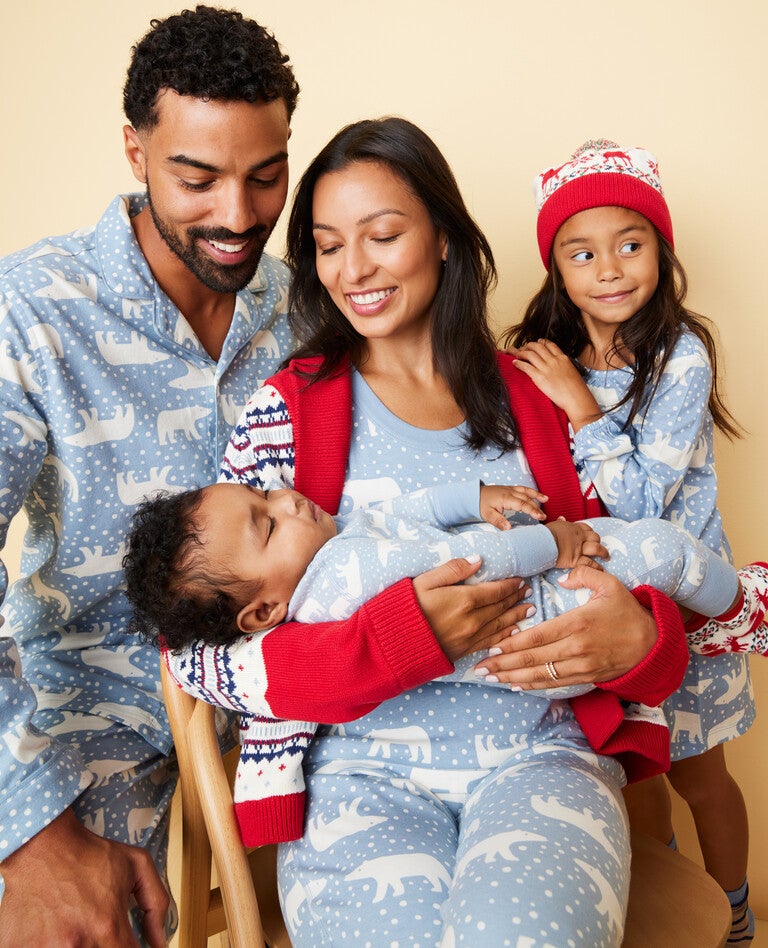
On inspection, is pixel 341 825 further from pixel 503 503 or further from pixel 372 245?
pixel 372 245

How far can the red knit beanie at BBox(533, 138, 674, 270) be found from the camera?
192 cm

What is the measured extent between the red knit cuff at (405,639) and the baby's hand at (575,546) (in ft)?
0.95

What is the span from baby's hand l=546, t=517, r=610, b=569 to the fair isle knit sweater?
101 mm

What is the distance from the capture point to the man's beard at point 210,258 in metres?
1.86

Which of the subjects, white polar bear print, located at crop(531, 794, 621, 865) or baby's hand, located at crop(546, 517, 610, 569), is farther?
baby's hand, located at crop(546, 517, 610, 569)

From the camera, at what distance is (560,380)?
6.27 ft

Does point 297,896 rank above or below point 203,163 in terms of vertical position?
below

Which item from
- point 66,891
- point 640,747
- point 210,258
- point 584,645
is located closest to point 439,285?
point 210,258

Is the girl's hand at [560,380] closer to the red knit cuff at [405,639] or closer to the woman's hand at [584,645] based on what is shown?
the woman's hand at [584,645]

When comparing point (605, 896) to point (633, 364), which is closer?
point (605, 896)

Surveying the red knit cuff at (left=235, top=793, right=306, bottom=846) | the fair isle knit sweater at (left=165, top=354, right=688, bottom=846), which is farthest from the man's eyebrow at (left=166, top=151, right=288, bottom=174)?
the red knit cuff at (left=235, top=793, right=306, bottom=846)

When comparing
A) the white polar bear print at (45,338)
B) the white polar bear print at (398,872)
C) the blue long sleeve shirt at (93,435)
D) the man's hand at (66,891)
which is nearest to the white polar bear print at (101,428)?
the blue long sleeve shirt at (93,435)

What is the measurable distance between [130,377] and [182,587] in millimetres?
515

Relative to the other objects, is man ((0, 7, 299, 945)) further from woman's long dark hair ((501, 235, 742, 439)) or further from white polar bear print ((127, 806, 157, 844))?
woman's long dark hair ((501, 235, 742, 439))
